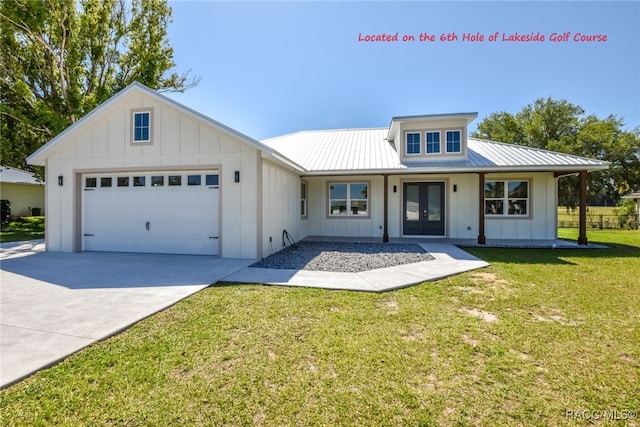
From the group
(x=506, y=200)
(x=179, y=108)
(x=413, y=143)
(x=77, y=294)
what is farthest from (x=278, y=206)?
(x=506, y=200)

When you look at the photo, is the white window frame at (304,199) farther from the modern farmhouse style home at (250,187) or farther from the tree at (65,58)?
the tree at (65,58)

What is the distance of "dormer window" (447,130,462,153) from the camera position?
11180 mm

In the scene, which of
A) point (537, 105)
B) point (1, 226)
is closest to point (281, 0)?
point (1, 226)

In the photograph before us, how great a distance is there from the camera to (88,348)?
3008 millimetres

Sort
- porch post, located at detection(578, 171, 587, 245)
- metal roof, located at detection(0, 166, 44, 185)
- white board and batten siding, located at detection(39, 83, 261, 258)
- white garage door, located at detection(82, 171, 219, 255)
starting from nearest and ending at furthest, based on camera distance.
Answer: white board and batten siding, located at detection(39, 83, 261, 258), white garage door, located at detection(82, 171, 219, 255), porch post, located at detection(578, 171, 587, 245), metal roof, located at detection(0, 166, 44, 185)

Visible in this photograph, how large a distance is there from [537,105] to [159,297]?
100.0 ft

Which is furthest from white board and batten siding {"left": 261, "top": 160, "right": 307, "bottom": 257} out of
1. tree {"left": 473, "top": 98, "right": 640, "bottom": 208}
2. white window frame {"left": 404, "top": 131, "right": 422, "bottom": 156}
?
tree {"left": 473, "top": 98, "right": 640, "bottom": 208}

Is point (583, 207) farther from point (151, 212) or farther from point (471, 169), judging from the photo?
point (151, 212)

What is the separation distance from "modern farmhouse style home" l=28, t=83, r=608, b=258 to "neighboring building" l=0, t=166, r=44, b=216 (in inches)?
603

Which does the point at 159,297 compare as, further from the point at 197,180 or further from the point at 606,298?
the point at 606,298

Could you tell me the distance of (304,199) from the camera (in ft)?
40.6

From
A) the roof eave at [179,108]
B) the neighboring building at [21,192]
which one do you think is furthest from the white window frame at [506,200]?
the neighboring building at [21,192]

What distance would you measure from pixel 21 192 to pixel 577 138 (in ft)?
135

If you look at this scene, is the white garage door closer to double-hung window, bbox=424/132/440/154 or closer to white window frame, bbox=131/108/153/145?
white window frame, bbox=131/108/153/145
